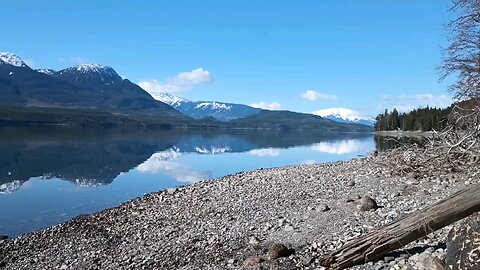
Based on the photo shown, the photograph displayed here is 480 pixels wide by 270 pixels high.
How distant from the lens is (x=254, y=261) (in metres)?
10.3

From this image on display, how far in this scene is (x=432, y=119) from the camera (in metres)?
107

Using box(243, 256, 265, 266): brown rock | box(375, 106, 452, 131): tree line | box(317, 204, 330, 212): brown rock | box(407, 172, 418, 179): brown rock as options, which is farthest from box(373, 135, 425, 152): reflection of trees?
box(375, 106, 452, 131): tree line

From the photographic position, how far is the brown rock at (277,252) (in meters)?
10.4

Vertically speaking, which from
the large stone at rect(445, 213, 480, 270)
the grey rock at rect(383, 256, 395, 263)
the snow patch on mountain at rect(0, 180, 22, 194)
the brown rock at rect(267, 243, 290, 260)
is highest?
the large stone at rect(445, 213, 480, 270)

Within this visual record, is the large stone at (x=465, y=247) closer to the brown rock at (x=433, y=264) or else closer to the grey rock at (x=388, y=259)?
the brown rock at (x=433, y=264)

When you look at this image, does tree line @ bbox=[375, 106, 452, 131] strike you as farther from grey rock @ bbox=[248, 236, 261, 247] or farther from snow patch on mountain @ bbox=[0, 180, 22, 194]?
grey rock @ bbox=[248, 236, 261, 247]

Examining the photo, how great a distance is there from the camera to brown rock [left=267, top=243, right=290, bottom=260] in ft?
34.1

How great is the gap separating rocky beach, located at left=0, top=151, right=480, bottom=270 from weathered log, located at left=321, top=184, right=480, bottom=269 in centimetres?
31

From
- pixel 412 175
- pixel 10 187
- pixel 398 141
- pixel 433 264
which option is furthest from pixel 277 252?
pixel 10 187

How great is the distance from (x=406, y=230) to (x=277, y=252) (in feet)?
10.8

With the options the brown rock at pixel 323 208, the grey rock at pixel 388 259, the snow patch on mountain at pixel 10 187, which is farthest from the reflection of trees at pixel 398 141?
the snow patch on mountain at pixel 10 187

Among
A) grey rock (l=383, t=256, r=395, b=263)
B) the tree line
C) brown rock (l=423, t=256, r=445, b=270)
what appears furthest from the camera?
the tree line

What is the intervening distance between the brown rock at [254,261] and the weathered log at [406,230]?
184cm

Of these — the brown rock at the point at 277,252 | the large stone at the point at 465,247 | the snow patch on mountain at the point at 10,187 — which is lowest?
the snow patch on mountain at the point at 10,187
